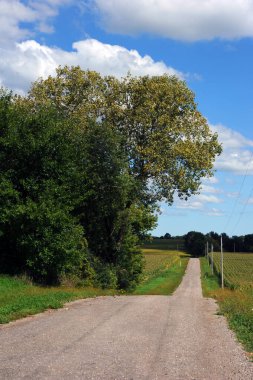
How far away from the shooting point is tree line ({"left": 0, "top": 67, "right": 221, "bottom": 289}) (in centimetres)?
2655

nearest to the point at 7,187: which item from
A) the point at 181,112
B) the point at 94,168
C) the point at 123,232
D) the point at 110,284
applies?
the point at 94,168

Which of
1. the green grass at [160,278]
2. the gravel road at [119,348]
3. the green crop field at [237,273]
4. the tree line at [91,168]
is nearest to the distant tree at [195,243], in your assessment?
the green crop field at [237,273]

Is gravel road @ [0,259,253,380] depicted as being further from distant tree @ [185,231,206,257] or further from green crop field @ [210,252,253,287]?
distant tree @ [185,231,206,257]

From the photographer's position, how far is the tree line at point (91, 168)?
87.1 ft

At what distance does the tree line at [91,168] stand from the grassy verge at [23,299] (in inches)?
97.3

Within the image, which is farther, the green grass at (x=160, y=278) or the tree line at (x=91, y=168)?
the green grass at (x=160, y=278)

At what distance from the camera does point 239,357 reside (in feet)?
32.9

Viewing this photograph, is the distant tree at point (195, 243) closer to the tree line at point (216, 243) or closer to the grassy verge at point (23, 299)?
the tree line at point (216, 243)

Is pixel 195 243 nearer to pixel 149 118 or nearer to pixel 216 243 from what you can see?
pixel 216 243

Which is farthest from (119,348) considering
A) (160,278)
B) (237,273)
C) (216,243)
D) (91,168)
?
(216,243)

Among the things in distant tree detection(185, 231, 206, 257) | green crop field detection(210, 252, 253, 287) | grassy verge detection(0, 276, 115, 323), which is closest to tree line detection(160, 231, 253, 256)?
distant tree detection(185, 231, 206, 257)

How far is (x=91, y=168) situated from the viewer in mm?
33062

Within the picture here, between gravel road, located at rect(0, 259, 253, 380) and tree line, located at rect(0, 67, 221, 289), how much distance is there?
33.3 feet

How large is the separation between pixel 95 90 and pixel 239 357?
30420mm
